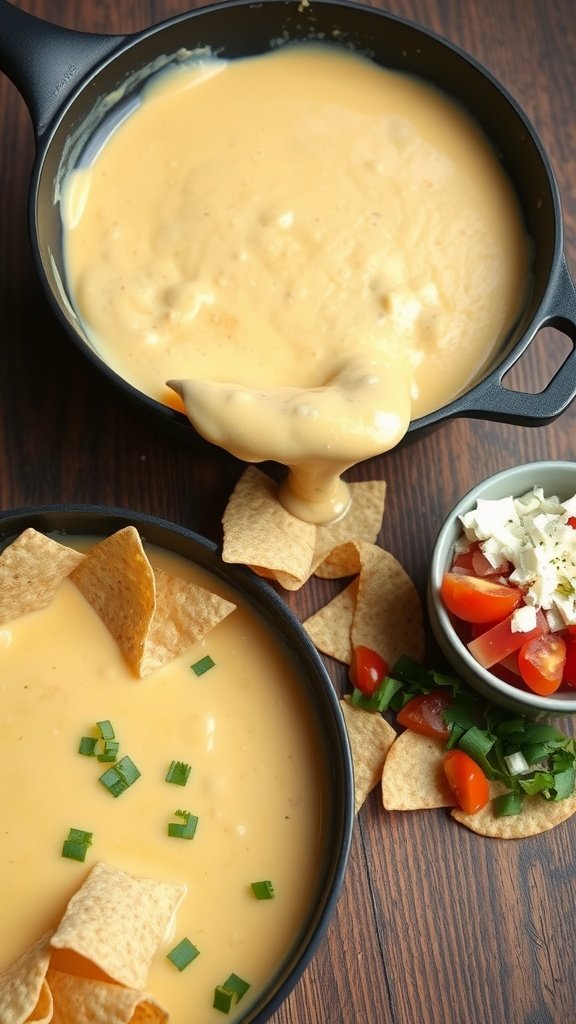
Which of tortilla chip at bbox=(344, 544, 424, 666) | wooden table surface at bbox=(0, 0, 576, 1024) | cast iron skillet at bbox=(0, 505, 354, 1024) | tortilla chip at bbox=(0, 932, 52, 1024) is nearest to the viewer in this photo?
tortilla chip at bbox=(0, 932, 52, 1024)

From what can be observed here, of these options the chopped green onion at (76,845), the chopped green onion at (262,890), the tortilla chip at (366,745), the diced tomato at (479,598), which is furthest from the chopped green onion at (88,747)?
the diced tomato at (479,598)

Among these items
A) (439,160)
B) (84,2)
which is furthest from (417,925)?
(84,2)

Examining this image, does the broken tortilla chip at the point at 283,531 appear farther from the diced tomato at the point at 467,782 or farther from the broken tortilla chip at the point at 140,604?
the diced tomato at the point at 467,782

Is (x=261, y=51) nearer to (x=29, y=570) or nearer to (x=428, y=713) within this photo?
(x=29, y=570)

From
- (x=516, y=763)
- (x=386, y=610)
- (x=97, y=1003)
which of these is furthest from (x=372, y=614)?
(x=97, y=1003)

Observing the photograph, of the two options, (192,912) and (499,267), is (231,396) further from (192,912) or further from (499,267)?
(192,912)

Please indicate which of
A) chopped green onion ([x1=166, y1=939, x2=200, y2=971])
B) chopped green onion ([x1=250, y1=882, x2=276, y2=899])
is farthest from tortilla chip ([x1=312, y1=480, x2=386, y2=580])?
chopped green onion ([x1=166, y1=939, x2=200, y2=971])

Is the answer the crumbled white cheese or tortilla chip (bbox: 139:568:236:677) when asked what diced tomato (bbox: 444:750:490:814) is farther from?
tortilla chip (bbox: 139:568:236:677)
